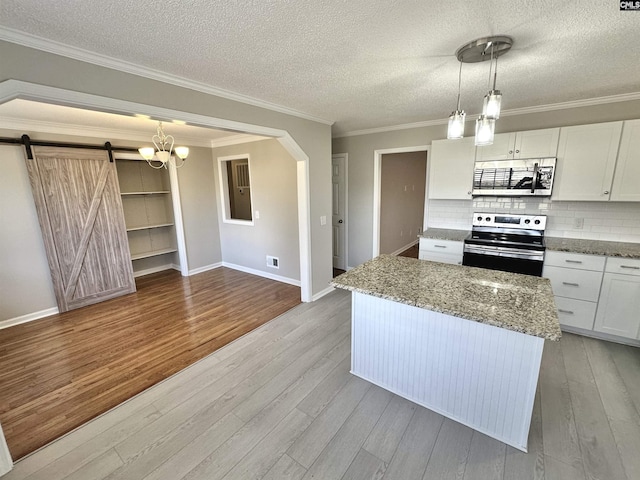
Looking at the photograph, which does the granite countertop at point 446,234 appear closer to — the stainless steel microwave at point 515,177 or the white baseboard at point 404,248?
→ the stainless steel microwave at point 515,177

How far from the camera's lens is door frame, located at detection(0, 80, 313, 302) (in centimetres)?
157

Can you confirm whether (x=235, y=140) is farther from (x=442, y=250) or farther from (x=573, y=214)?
(x=573, y=214)

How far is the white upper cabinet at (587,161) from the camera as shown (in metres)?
2.74

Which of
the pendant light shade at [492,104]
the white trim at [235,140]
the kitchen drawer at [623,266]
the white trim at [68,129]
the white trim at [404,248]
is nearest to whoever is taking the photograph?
the pendant light shade at [492,104]

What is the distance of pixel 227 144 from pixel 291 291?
2.89 metres

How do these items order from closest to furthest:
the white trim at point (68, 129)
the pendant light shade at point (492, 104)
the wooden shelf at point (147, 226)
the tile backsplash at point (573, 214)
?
the pendant light shade at point (492, 104) < the tile backsplash at point (573, 214) < the white trim at point (68, 129) < the wooden shelf at point (147, 226)

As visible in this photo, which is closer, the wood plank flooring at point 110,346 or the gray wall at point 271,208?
the wood plank flooring at point 110,346

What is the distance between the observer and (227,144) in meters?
4.95

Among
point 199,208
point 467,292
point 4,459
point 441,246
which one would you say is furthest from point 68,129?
point 441,246

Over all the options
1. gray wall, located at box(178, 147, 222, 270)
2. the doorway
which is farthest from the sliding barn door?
the doorway

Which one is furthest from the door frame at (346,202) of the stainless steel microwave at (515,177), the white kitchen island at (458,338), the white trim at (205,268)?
the white trim at (205,268)

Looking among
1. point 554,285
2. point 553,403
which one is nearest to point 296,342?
point 553,403

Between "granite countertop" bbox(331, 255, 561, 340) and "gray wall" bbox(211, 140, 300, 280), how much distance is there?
87.6 inches

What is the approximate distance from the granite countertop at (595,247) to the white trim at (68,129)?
219 inches
